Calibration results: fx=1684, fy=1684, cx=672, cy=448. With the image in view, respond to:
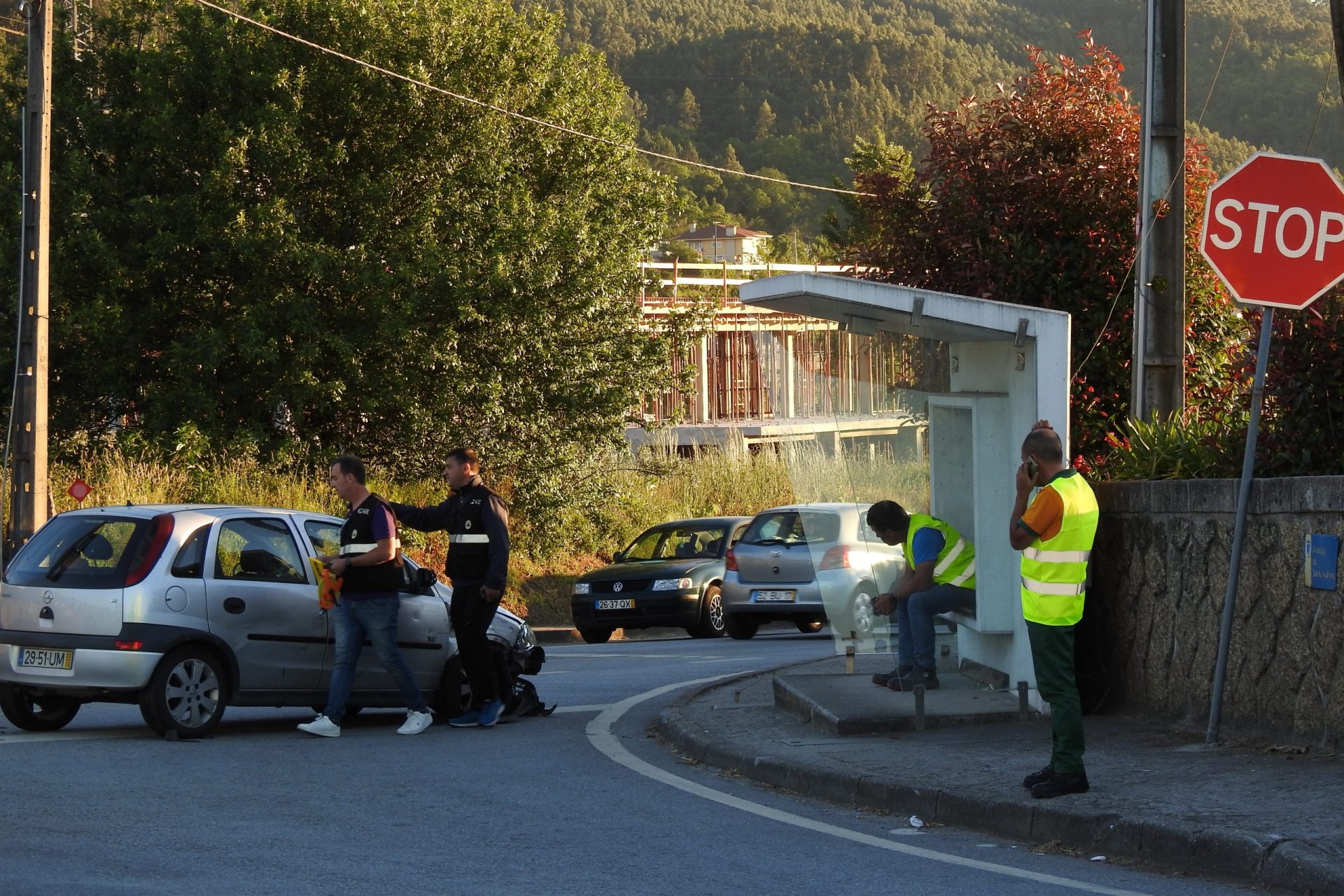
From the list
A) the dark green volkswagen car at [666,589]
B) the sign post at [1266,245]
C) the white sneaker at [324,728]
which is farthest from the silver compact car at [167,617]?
the dark green volkswagen car at [666,589]

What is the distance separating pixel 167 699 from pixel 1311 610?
6647mm

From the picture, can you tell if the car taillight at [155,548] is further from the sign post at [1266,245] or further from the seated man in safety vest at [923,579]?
the sign post at [1266,245]

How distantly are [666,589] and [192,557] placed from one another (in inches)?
475

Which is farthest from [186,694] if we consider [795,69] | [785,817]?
[795,69]

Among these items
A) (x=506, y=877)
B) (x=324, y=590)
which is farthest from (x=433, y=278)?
(x=506, y=877)

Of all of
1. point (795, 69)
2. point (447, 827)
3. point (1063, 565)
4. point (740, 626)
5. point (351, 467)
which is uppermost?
point (795, 69)

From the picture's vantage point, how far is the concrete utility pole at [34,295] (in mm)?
20641

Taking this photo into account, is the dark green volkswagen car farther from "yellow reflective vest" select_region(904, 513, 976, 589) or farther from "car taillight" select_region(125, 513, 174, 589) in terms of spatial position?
"car taillight" select_region(125, 513, 174, 589)

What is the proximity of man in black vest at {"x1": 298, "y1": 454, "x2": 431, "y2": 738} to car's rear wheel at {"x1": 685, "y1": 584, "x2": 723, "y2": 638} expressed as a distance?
11681 millimetres

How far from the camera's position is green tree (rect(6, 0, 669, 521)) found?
1016 inches

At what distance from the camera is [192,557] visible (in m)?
10.6

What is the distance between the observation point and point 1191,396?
41.0ft

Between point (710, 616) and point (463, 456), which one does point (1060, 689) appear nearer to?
point (463, 456)

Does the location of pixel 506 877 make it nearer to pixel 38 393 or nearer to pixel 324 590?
pixel 324 590
